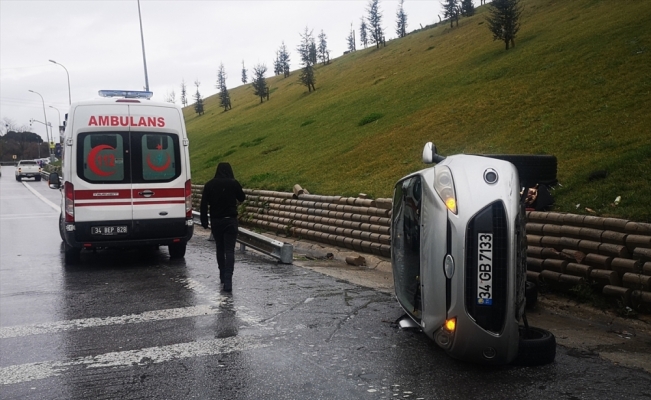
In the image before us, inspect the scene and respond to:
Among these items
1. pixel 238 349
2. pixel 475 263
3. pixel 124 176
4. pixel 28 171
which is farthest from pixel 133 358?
pixel 28 171

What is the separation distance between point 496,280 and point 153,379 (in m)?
2.74

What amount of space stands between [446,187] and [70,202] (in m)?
7.30

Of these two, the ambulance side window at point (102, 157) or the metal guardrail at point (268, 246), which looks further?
the metal guardrail at point (268, 246)

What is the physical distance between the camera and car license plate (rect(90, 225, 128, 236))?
403 inches

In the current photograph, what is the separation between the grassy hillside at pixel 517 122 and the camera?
10.3m

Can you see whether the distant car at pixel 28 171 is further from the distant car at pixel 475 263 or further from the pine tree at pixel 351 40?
the pine tree at pixel 351 40

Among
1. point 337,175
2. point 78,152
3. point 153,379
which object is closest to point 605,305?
A: point 153,379

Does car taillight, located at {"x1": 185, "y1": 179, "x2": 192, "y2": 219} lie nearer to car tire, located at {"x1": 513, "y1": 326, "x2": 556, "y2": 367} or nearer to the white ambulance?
the white ambulance

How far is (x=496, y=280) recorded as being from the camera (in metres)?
4.68

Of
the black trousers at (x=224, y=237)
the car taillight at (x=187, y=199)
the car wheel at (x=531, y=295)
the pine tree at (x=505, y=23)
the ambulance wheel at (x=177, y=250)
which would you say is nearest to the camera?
the car wheel at (x=531, y=295)

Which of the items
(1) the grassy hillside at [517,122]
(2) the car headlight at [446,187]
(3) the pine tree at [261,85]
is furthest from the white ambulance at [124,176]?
(3) the pine tree at [261,85]

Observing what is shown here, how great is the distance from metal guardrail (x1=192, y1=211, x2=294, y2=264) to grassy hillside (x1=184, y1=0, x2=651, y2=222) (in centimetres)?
302

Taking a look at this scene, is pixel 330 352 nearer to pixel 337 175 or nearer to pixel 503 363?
pixel 503 363

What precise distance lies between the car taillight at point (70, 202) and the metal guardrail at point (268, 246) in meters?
3.25
